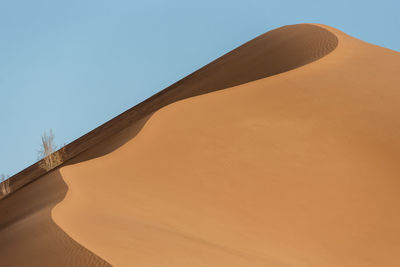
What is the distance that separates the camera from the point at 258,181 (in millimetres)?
8961

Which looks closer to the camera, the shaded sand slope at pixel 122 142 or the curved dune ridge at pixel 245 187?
the shaded sand slope at pixel 122 142

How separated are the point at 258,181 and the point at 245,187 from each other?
276 mm

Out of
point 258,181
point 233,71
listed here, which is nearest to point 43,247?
point 258,181

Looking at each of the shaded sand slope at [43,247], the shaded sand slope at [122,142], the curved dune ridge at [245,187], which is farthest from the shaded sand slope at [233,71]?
the shaded sand slope at [43,247]

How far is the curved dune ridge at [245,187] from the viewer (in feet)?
19.3

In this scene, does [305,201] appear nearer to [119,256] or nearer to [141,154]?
[141,154]

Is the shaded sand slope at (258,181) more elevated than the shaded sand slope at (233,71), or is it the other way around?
the shaded sand slope at (233,71)

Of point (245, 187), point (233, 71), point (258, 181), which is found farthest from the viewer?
point (233, 71)

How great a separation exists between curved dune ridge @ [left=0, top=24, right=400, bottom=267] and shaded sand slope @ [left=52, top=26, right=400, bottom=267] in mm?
23

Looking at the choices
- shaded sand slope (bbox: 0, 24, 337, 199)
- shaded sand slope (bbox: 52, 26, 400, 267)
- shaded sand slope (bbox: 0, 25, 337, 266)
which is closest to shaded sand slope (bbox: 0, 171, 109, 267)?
shaded sand slope (bbox: 0, 25, 337, 266)

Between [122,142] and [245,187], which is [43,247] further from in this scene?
[122,142]

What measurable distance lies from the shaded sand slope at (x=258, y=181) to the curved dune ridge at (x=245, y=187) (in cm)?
2

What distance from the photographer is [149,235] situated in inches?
236

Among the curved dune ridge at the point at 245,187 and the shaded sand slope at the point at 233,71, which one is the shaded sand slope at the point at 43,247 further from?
the shaded sand slope at the point at 233,71
